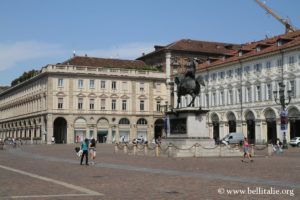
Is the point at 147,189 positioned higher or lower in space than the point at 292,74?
lower

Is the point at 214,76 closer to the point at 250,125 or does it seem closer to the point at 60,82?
the point at 250,125

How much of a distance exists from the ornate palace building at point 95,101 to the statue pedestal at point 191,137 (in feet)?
187

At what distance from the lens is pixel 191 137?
116 feet

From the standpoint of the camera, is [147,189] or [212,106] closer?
[147,189]

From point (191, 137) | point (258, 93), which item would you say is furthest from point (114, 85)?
point (191, 137)

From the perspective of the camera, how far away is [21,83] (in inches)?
4338

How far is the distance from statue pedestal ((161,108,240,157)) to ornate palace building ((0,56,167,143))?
56902 millimetres

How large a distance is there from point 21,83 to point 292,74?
219ft

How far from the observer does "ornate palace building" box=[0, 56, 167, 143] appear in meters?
90.6

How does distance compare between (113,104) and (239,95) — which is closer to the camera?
(239,95)

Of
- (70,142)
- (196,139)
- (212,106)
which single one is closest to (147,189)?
(196,139)

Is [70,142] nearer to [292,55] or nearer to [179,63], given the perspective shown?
[179,63]

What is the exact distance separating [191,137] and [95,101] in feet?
197

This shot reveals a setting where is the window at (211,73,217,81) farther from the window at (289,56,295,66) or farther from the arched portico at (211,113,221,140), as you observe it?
the window at (289,56,295,66)
